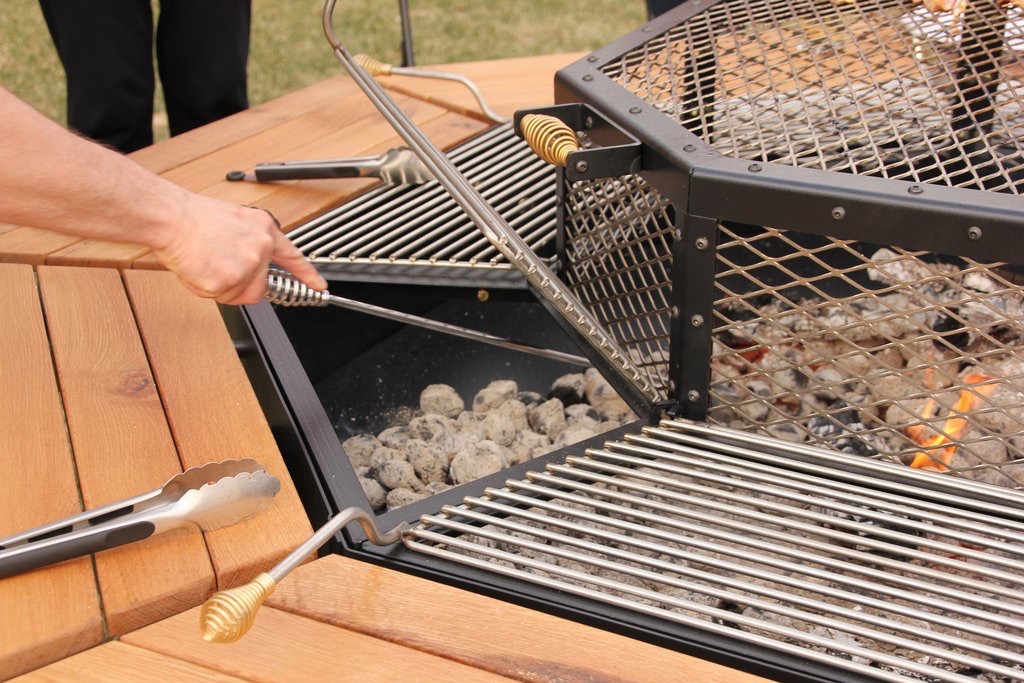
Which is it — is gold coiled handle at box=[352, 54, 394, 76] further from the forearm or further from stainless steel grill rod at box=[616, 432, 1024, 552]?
stainless steel grill rod at box=[616, 432, 1024, 552]

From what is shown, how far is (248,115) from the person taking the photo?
6.91 feet

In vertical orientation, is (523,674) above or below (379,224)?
below

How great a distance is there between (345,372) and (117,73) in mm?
944

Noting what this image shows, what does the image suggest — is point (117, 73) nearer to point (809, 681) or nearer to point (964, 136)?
point (964, 136)

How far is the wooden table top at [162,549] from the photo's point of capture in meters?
0.90

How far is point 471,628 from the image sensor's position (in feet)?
3.09

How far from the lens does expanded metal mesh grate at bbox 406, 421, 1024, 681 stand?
3.02 feet

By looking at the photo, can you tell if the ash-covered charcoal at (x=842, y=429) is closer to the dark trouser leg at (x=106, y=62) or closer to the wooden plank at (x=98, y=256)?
the wooden plank at (x=98, y=256)

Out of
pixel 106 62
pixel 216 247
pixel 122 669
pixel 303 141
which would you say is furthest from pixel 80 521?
pixel 106 62

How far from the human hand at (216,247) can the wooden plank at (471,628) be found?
0.99 feet

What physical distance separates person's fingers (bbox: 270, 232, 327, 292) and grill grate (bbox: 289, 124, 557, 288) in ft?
1.36

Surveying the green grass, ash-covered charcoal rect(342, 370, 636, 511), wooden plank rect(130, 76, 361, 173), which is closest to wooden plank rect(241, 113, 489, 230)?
wooden plank rect(130, 76, 361, 173)

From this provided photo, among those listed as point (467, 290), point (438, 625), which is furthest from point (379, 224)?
point (438, 625)

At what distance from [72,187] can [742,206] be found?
68 cm
